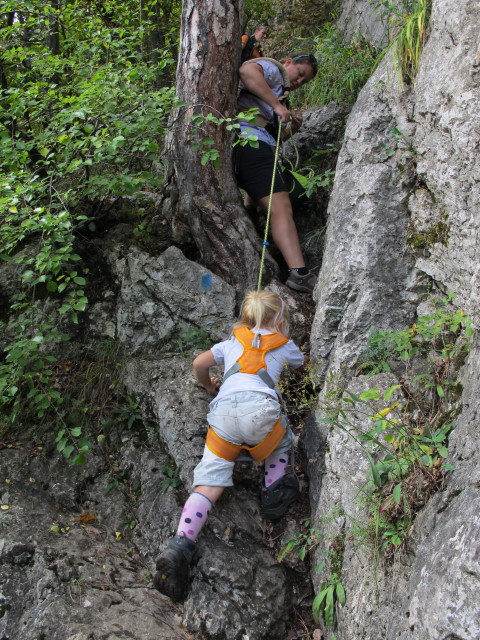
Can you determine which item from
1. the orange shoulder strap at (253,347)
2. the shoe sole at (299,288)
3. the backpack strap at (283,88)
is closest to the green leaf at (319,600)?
the orange shoulder strap at (253,347)

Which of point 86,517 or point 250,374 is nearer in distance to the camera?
point 250,374

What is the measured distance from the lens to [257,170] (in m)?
5.02

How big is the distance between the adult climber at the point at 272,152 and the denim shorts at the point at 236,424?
5.74 feet

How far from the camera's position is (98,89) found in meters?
4.33

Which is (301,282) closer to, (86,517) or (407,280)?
(407,280)

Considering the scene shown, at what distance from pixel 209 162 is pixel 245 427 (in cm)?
258

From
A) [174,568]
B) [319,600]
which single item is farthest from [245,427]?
[319,600]

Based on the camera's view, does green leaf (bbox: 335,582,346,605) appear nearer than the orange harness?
Yes

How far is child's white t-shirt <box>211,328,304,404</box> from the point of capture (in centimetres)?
349

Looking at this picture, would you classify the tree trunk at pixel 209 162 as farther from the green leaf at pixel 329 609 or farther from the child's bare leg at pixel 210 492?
the green leaf at pixel 329 609

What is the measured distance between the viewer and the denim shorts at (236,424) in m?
3.36

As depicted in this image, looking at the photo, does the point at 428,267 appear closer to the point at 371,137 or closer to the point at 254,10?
the point at 371,137

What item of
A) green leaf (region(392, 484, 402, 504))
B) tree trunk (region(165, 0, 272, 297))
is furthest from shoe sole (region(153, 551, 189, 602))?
tree trunk (region(165, 0, 272, 297))

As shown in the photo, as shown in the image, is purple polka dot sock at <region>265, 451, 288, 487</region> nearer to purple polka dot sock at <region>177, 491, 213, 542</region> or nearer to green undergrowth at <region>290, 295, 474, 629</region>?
green undergrowth at <region>290, 295, 474, 629</region>
